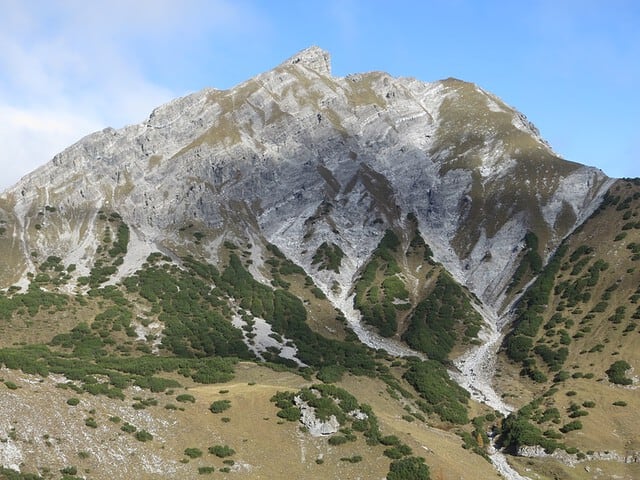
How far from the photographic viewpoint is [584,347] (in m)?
94.8

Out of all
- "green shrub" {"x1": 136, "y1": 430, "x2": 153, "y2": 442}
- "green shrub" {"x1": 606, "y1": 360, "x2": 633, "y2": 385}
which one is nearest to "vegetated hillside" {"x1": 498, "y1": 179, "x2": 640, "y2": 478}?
"green shrub" {"x1": 606, "y1": 360, "x2": 633, "y2": 385}

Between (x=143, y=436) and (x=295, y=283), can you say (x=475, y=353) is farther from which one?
(x=143, y=436)

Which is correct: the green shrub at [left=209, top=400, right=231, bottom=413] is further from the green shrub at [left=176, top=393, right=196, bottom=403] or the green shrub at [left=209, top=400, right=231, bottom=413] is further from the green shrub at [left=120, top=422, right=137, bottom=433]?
the green shrub at [left=120, top=422, right=137, bottom=433]

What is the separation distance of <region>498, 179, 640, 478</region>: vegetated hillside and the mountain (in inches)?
26.1

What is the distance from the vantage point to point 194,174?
168 metres

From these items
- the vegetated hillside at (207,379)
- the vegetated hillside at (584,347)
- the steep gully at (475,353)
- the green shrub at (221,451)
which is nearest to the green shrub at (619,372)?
the vegetated hillside at (584,347)

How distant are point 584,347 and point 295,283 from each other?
204 feet

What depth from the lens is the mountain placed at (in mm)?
51406

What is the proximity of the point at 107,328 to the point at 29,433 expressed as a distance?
55.9m

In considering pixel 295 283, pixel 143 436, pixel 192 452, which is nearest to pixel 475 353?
pixel 295 283

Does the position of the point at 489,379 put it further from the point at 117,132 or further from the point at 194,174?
the point at 117,132

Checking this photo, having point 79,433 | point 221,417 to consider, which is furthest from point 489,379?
point 79,433

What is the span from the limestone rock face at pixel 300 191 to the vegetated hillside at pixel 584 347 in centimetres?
1292

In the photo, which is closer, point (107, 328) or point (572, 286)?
point (107, 328)
